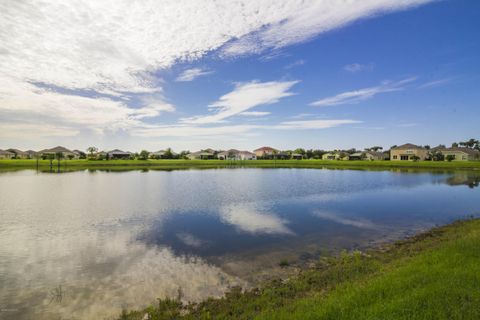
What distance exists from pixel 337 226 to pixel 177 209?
15.6 m

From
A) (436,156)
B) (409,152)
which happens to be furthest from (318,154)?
(436,156)

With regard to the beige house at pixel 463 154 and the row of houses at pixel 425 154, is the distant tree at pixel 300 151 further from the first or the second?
the beige house at pixel 463 154

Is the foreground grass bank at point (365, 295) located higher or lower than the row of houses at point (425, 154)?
lower

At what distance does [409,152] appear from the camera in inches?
4560

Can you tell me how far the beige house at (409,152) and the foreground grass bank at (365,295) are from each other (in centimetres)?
12268

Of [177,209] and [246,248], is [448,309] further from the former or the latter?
[177,209]

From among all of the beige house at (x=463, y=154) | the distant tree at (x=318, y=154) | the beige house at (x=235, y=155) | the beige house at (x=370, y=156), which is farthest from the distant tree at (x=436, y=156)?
the beige house at (x=235, y=155)

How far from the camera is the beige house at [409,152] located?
4515 inches

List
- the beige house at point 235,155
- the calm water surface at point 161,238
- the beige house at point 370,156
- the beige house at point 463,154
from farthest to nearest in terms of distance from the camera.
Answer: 1. the beige house at point 235,155
2. the beige house at point 370,156
3. the beige house at point 463,154
4. the calm water surface at point 161,238

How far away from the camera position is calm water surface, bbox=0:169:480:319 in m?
10.5

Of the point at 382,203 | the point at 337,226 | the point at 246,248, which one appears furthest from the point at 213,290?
the point at 382,203

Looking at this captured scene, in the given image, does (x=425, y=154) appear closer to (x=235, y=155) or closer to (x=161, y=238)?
(x=235, y=155)

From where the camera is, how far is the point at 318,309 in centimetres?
723

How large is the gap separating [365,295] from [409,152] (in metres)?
131
